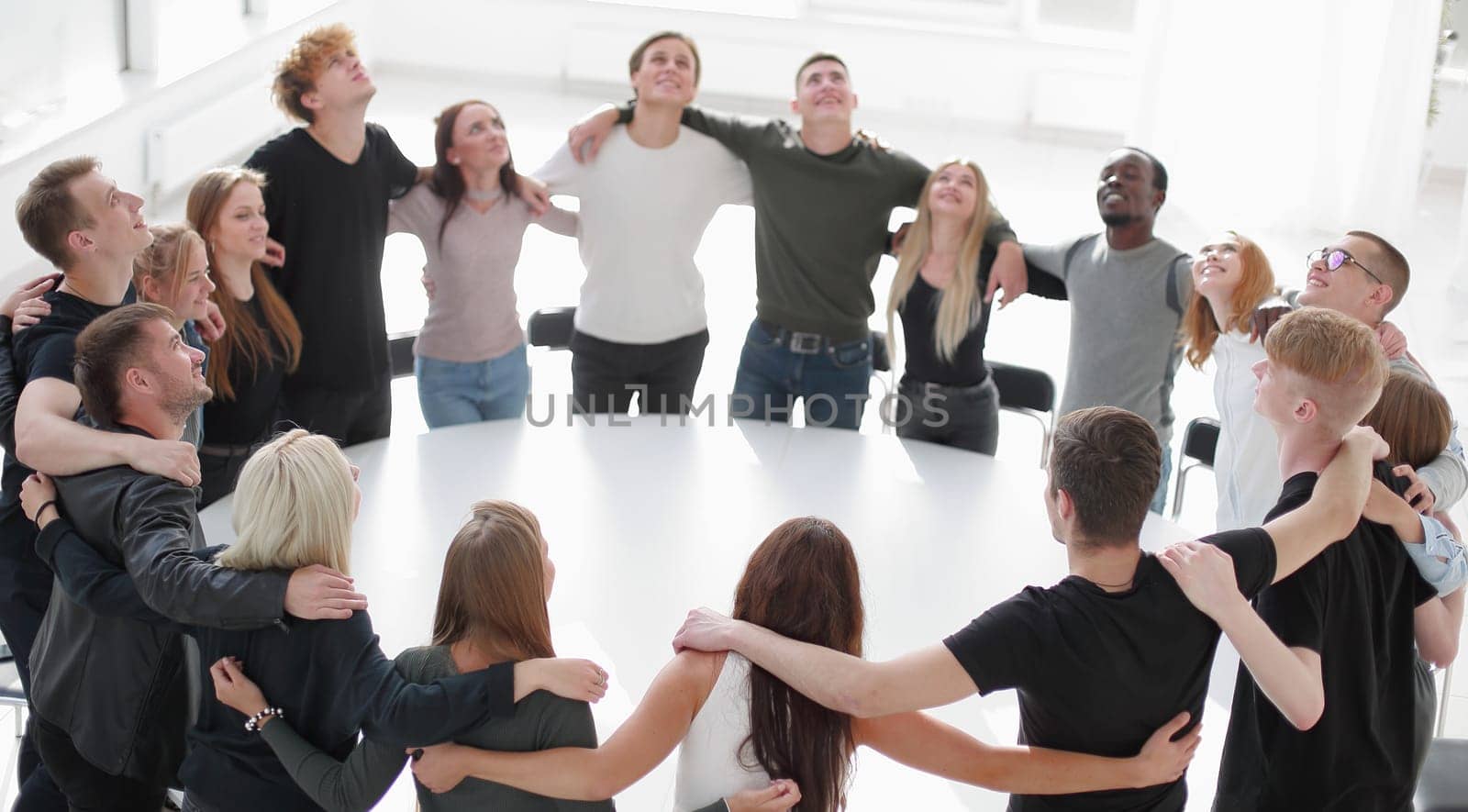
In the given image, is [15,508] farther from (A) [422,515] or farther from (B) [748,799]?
(B) [748,799]

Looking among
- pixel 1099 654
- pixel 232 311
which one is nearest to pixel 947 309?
pixel 232 311

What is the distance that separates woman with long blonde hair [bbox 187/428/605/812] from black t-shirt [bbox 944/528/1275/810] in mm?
631

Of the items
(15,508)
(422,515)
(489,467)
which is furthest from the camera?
(489,467)

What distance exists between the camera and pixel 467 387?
4277 mm

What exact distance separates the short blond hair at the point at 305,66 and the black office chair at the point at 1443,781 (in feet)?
10.9

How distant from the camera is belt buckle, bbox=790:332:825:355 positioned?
170 inches

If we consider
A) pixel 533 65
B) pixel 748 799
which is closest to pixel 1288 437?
pixel 748 799

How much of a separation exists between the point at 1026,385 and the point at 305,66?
252cm

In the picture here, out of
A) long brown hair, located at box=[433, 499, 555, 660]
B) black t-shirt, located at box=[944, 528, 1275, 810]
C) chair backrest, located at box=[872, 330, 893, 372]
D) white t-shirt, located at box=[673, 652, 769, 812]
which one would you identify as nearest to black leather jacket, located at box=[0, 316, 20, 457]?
long brown hair, located at box=[433, 499, 555, 660]

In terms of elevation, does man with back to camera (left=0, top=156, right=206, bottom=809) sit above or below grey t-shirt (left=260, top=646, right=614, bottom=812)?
above

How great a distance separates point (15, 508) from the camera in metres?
2.80

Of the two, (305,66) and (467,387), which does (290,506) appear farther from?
(305,66)

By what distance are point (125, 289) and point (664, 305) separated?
1.69 m

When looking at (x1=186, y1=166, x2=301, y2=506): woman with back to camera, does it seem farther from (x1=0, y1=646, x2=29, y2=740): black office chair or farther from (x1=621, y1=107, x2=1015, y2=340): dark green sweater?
(x1=621, y1=107, x2=1015, y2=340): dark green sweater
